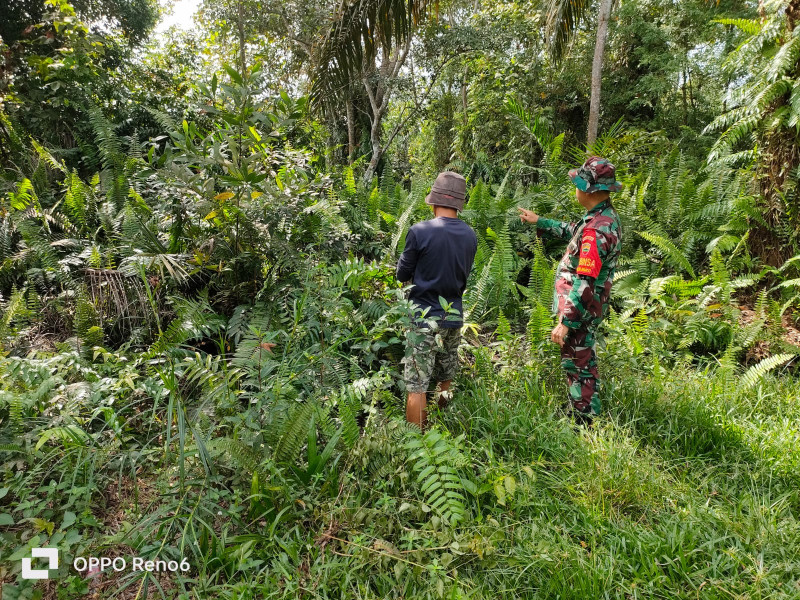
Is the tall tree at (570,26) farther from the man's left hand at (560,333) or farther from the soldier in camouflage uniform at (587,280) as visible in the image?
the man's left hand at (560,333)

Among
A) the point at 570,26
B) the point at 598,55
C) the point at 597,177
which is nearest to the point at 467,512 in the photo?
the point at 597,177

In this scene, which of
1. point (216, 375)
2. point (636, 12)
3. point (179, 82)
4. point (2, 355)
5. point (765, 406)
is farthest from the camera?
point (636, 12)

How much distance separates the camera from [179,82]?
7895mm

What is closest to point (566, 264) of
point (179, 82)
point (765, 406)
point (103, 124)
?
point (765, 406)

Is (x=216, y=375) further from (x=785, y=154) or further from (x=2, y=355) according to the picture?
(x=785, y=154)

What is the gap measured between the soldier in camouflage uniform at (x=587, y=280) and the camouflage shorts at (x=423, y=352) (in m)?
0.69

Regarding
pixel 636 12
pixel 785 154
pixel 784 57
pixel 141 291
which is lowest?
pixel 141 291

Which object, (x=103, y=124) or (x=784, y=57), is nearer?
(x=784, y=57)

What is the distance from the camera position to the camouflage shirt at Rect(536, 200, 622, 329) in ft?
9.10

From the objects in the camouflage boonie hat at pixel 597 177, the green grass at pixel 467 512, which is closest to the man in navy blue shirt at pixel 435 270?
the green grass at pixel 467 512

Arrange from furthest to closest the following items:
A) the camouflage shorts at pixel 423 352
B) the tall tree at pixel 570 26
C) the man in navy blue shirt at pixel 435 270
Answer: the tall tree at pixel 570 26 < the man in navy blue shirt at pixel 435 270 < the camouflage shorts at pixel 423 352

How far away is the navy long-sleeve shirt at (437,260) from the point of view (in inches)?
112

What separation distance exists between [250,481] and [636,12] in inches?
524

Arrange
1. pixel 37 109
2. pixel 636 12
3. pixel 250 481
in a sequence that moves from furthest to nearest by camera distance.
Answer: pixel 636 12 < pixel 37 109 < pixel 250 481
